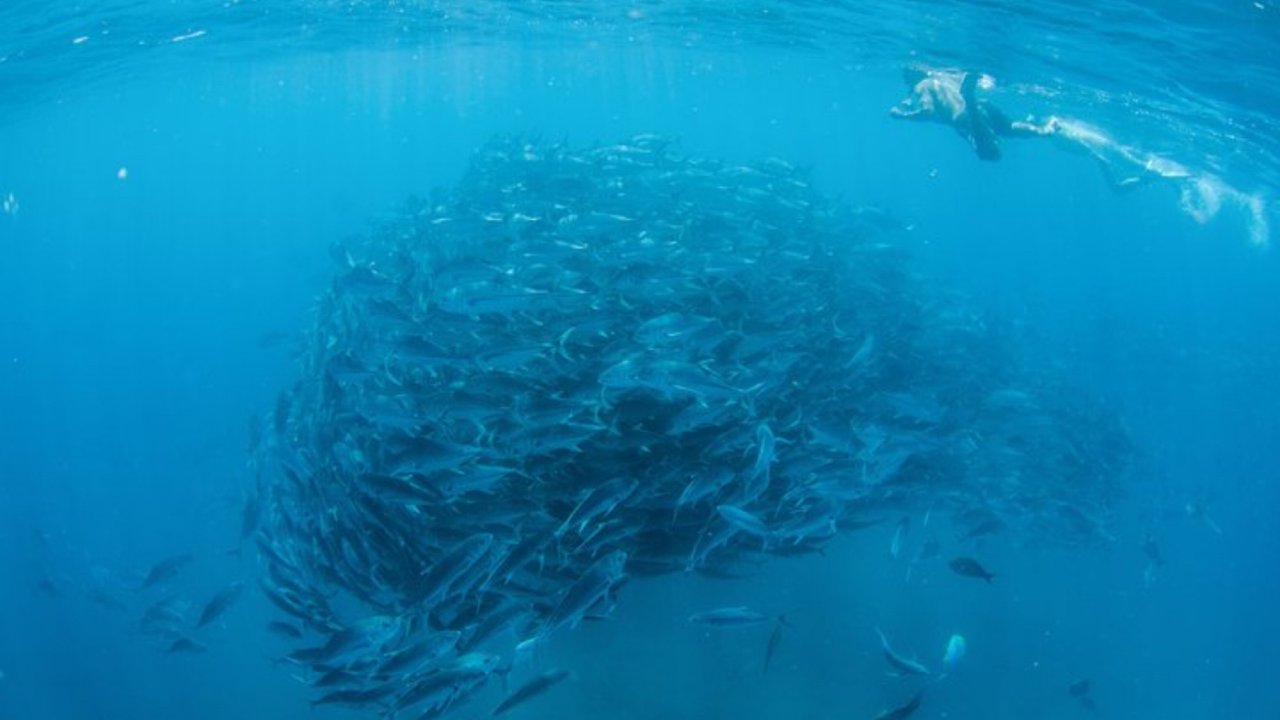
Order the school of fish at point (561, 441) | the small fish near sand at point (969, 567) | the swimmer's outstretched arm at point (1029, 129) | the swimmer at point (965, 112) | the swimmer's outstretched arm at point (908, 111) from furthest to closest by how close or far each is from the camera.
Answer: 1. the swimmer's outstretched arm at point (908, 111)
2. the swimmer's outstretched arm at point (1029, 129)
3. the swimmer at point (965, 112)
4. the small fish near sand at point (969, 567)
5. the school of fish at point (561, 441)

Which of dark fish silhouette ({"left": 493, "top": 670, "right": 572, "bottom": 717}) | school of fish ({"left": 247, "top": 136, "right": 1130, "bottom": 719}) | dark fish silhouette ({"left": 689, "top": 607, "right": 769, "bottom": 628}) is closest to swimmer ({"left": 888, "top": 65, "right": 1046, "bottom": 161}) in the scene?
school of fish ({"left": 247, "top": 136, "right": 1130, "bottom": 719})

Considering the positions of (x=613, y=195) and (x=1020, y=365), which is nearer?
(x=613, y=195)

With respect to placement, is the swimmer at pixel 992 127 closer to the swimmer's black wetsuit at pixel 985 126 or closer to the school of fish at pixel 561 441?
the swimmer's black wetsuit at pixel 985 126

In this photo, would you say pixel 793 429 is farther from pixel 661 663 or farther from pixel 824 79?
pixel 824 79

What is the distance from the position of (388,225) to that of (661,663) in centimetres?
981

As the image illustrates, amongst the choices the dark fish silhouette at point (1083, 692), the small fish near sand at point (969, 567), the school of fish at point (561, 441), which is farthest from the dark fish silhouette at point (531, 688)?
the dark fish silhouette at point (1083, 692)

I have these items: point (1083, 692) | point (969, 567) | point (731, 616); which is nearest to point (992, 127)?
point (1083, 692)

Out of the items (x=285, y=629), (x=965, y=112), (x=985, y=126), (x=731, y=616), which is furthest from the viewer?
(x=965, y=112)

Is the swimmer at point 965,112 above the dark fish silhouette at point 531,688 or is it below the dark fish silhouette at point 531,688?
above

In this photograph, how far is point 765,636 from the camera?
10.5 meters

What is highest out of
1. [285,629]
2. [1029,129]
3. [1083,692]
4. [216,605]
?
[1029,129]

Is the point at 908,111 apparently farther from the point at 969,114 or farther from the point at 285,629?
the point at 285,629

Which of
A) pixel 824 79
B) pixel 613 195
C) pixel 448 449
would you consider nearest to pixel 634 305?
pixel 448 449

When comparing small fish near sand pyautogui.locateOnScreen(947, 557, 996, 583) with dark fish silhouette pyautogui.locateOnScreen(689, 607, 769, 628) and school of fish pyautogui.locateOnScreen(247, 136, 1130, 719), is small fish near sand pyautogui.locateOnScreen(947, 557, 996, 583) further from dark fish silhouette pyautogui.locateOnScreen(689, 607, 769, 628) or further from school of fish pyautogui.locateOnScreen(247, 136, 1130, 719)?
dark fish silhouette pyautogui.locateOnScreen(689, 607, 769, 628)
